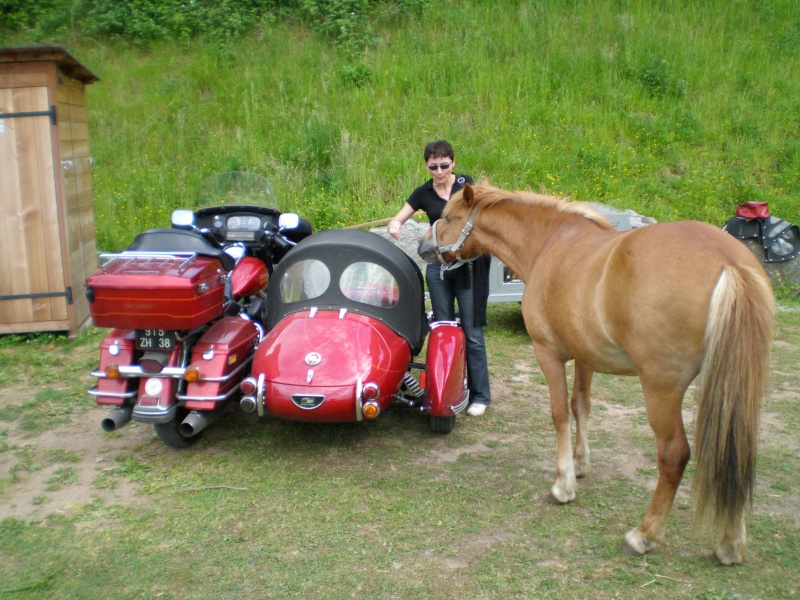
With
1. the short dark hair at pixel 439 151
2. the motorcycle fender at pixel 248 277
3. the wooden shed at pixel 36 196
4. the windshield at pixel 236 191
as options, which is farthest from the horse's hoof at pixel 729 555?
the wooden shed at pixel 36 196

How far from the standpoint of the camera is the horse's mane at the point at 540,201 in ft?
13.4

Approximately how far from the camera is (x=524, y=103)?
1162 centimetres

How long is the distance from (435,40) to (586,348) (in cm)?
1064

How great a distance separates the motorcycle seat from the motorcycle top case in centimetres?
25

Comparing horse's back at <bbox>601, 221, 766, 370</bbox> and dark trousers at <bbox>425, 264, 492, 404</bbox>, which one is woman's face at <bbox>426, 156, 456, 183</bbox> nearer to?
dark trousers at <bbox>425, 264, 492, 404</bbox>

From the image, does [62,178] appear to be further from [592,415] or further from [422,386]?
[592,415]

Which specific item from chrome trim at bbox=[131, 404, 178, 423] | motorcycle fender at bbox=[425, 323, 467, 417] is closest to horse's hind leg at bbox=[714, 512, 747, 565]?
motorcycle fender at bbox=[425, 323, 467, 417]

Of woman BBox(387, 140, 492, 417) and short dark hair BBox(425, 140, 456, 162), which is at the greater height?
short dark hair BBox(425, 140, 456, 162)

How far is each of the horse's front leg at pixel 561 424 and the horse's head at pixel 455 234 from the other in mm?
857

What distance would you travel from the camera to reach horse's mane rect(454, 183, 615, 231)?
13.4ft

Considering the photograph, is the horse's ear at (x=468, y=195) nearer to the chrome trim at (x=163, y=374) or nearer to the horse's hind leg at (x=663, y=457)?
the horse's hind leg at (x=663, y=457)

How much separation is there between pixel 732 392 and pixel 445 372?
1998mm

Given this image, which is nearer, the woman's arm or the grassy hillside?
the woman's arm

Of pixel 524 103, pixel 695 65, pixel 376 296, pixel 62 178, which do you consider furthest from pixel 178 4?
pixel 376 296
